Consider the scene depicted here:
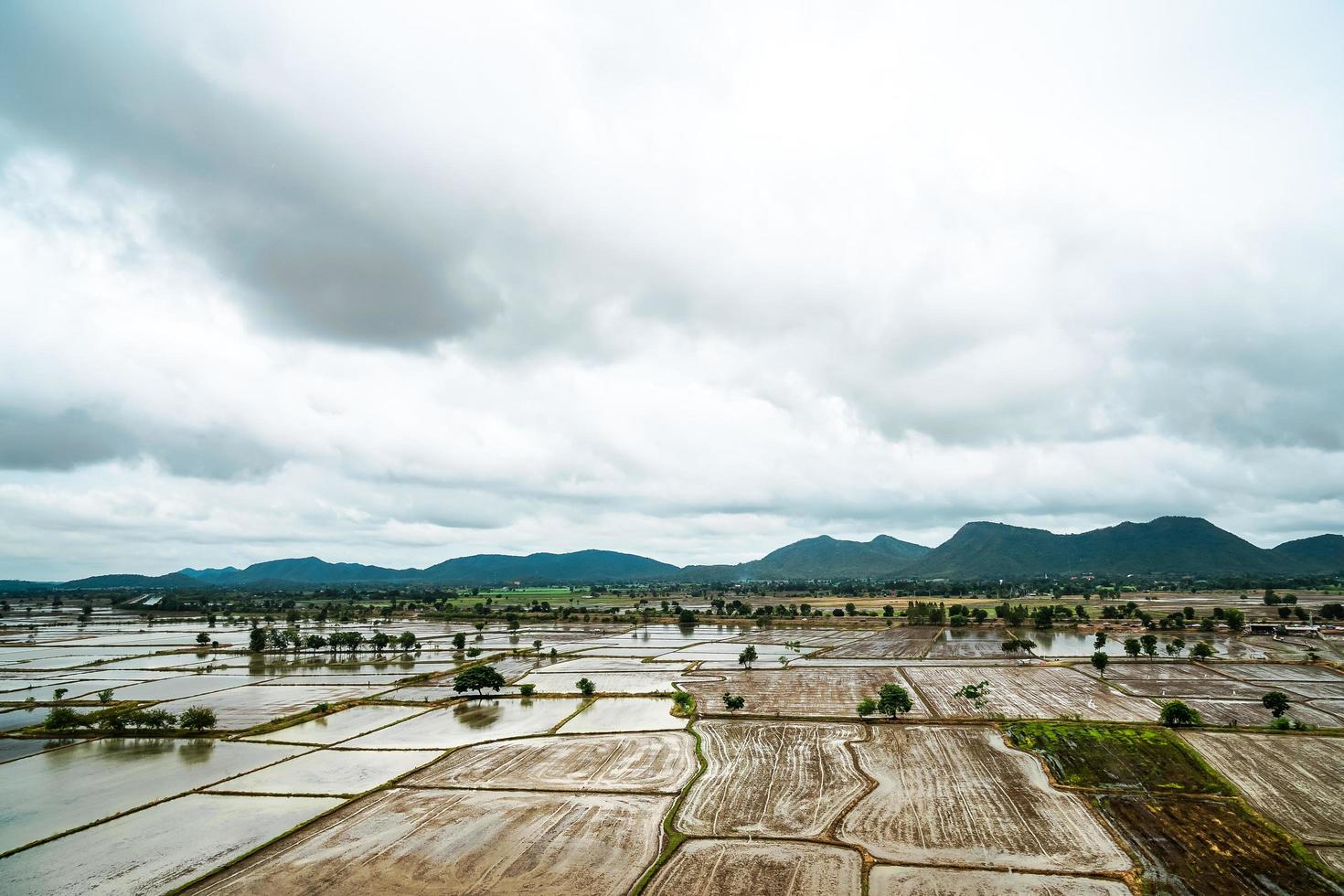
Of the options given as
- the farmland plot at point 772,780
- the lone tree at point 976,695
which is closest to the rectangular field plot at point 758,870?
the farmland plot at point 772,780

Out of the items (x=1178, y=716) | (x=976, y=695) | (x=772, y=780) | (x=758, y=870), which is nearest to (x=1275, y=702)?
(x=1178, y=716)

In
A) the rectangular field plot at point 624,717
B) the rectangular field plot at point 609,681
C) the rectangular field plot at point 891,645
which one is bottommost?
the rectangular field plot at point 891,645

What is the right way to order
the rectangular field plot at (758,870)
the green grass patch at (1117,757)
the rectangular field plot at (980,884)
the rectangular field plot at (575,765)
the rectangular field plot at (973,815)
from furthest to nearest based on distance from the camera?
the rectangular field plot at (575,765) → the green grass patch at (1117,757) → the rectangular field plot at (973,815) → the rectangular field plot at (758,870) → the rectangular field plot at (980,884)

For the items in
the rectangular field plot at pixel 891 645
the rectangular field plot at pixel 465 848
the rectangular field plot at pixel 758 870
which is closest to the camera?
the rectangular field plot at pixel 758 870

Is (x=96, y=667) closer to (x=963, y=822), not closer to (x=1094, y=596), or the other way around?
(x=963, y=822)

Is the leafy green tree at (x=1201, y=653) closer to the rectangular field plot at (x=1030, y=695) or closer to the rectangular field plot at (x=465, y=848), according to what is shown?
the rectangular field plot at (x=1030, y=695)

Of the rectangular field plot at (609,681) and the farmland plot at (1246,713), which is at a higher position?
the rectangular field plot at (609,681)

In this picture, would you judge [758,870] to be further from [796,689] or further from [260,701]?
[260,701]
